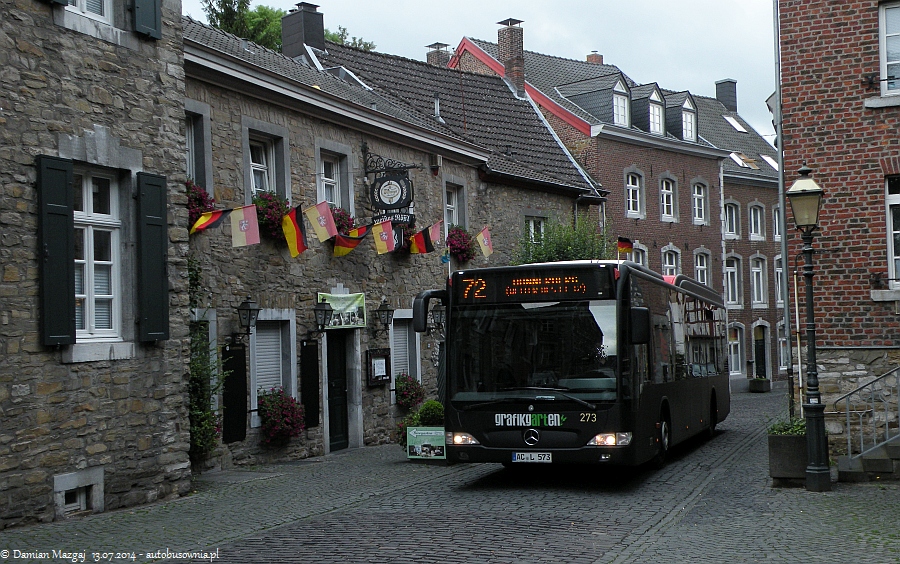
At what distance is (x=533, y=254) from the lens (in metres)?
23.8

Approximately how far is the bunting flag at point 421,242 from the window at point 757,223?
24672 millimetres

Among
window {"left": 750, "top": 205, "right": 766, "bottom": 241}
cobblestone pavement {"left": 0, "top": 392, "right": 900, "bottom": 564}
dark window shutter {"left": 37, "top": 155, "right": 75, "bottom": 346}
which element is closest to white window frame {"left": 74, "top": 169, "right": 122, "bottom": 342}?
dark window shutter {"left": 37, "top": 155, "right": 75, "bottom": 346}

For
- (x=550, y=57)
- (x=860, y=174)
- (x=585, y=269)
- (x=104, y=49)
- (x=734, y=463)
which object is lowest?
(x=734, y=463)

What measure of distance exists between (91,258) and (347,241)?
7214 mm

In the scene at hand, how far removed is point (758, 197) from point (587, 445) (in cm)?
3258

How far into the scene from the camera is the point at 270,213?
16.4 metres

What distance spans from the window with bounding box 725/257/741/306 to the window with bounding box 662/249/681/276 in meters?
5.09

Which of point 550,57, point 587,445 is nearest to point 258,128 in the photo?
point 587,445

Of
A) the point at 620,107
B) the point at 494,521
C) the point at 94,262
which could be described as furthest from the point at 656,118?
the point at 494,521

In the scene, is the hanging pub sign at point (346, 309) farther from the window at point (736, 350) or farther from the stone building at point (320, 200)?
the window at point (736, 350)

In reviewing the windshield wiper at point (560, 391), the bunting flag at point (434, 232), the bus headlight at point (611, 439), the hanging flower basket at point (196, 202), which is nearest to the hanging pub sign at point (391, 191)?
the bunting flag at point (434, 232)

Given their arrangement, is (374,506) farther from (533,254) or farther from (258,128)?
(533,254)

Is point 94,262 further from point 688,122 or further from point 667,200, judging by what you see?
point 688,122

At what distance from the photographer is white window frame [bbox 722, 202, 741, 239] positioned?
40500mm
